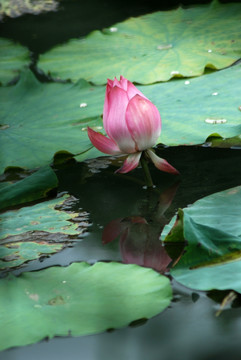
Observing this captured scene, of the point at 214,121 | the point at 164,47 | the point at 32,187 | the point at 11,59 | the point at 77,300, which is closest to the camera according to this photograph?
the point at 77,300

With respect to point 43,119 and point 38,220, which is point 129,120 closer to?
point 38,220

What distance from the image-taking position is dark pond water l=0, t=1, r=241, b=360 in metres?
0.89

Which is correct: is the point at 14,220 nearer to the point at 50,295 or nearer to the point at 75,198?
the point at 75,198

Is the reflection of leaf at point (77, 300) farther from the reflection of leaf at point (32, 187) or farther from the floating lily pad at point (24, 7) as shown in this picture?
the floating lily pad at point (24, 7)

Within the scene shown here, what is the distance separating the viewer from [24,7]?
10.5ft

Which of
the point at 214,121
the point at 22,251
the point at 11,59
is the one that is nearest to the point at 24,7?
the point at 11,59

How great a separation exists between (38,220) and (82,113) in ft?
1.75

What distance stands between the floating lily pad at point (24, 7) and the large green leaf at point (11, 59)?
0.52 m

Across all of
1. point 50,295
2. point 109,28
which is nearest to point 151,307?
point 50,295

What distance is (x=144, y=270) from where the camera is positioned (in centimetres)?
104

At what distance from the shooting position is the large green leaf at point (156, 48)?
81.5 inches

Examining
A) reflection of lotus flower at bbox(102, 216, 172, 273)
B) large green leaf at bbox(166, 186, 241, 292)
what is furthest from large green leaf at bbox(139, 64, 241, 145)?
large green leaf at bbox(166, 186, 241, 292)

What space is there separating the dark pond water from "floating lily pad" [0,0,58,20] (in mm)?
1755

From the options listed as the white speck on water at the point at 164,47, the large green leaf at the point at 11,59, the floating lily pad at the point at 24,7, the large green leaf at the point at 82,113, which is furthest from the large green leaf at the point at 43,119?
the floating lily pad at the point at 24,7
